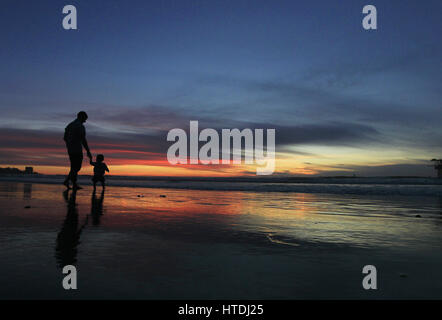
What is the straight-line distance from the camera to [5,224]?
5191mm

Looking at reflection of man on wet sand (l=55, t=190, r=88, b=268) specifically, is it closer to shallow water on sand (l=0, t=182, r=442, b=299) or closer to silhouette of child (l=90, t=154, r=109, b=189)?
shallow water on sand (l=0, t=182, r=442, b=299)

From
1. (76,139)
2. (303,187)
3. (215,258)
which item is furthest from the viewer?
(303,187)

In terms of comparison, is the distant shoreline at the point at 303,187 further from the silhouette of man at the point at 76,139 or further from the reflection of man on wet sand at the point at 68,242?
the reflection of man on wet sand at the point at 68,242

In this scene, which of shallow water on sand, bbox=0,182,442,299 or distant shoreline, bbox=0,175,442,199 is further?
distant shoreline, bbox=0,175,442,199

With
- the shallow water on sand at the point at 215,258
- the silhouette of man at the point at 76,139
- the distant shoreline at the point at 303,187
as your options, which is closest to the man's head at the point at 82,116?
the silhouette of man at the point at 76,139

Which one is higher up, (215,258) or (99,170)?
(99,170)

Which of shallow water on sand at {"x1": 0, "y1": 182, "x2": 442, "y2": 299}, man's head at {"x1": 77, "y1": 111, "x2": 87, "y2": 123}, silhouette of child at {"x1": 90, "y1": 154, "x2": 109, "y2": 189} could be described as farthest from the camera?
silhouette of child at {"x1": 90, "y1": 154, "x2": 109, "y2": 189}

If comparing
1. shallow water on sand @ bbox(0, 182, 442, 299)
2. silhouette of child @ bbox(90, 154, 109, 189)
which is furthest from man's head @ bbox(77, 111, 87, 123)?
shallow water on sand @ bbox(0, 182, 442, 299)

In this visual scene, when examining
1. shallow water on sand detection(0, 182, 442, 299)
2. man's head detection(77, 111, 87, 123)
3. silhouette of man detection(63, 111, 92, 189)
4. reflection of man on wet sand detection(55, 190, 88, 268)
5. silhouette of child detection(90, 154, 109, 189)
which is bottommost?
shallow water on sand detection(0, 182, 442, 299)

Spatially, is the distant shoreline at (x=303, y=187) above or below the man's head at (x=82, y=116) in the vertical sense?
below

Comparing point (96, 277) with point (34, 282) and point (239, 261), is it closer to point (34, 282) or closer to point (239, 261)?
point (34, 282)

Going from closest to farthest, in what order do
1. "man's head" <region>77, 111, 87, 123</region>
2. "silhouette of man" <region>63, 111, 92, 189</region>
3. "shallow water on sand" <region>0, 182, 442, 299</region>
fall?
"shallow water on sand" <region>0, 182, 442, 299</region> < "silhouette of man" <region>63, 111, 92, 189</region> < "man's head" <region>77, 111, 87, 123</region>

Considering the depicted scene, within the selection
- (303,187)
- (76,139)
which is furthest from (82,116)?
(303,187)

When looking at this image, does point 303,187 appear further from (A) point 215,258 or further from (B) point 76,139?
Result: (A) point 215,258
